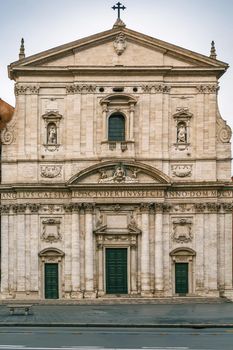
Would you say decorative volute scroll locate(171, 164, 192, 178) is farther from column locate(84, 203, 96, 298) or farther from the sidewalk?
the sidewalk

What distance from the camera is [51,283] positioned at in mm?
42219

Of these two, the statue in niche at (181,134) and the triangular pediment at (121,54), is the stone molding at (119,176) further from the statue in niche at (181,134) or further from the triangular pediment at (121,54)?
the triangular pediment at (121,54)

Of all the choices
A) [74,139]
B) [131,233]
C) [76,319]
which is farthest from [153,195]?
[76,319]

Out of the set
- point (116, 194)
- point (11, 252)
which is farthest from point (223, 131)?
point (11, 252)

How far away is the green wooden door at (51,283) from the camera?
42188 millimetres

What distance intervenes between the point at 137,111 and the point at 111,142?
2.30 m

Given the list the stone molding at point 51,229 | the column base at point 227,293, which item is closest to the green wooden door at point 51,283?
the stone molding at point 51,229

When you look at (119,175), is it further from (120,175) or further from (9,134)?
(9,134)

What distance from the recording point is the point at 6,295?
A: 42.2m

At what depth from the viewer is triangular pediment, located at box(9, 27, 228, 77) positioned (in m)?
42.8

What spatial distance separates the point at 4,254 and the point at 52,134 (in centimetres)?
721

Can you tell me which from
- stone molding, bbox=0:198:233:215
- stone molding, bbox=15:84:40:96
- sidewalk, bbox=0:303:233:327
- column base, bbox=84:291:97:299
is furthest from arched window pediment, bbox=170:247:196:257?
stone molding, bbox=15:84:40:96

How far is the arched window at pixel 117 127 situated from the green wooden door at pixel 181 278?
7.85m

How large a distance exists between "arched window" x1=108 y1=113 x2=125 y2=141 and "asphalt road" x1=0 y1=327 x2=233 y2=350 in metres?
16.7
